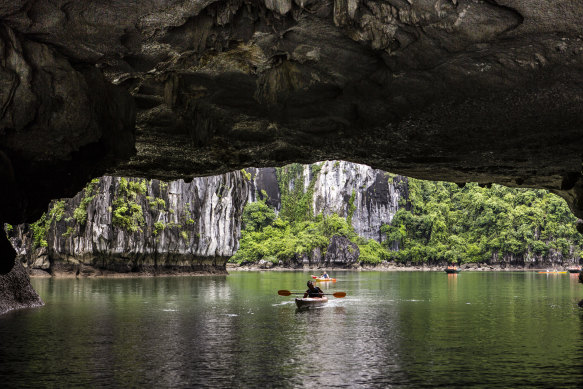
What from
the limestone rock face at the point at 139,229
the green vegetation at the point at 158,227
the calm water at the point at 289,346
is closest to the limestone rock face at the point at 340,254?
the limestone rock face at the point at 139,229

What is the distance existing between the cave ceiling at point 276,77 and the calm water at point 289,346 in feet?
15.9

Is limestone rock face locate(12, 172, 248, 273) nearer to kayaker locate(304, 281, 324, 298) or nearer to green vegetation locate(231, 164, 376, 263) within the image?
kayaker locate(304, 281, 324, 298)

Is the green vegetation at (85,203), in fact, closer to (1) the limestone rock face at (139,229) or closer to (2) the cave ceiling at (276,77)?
(1) the limestone rock face at (139,229)

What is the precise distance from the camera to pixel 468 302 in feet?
106

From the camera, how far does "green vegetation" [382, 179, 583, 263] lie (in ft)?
367

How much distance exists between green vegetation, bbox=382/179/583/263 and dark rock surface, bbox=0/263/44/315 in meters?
101

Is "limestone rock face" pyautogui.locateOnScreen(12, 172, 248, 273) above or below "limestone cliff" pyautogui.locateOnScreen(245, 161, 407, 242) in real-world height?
below

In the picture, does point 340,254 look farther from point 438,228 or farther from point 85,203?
point 85,203

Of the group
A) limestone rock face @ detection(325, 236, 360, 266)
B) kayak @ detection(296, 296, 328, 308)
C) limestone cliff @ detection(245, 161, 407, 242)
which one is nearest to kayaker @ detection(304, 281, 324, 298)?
kayak @ detection(296, 296, 328, 308)

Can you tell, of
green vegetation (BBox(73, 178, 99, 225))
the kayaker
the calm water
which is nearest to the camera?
the calm water

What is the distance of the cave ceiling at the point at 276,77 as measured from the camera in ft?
28.3

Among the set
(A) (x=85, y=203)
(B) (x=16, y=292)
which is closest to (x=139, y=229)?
(A) (x=85, y=203)

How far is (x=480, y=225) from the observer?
121062mm

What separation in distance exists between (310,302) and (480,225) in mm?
100063
